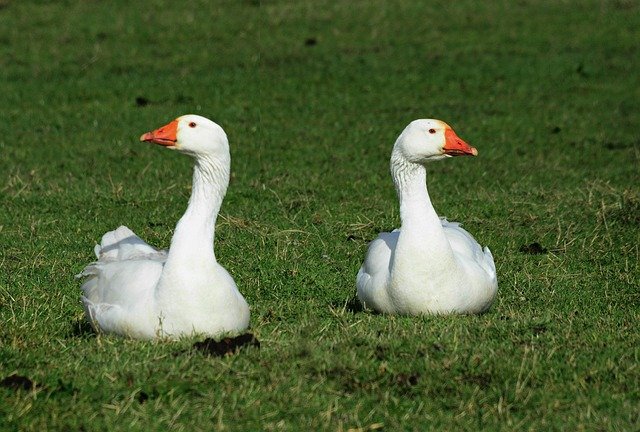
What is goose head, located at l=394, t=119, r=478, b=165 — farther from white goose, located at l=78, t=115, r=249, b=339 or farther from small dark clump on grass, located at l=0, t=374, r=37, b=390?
small dark clump on grass, located at l=0, t=374, r=37, b=390

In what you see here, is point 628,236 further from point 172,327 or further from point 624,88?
point 624,88

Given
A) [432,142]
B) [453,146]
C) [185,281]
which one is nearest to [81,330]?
[185,281]

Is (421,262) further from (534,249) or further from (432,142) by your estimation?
(534,249)

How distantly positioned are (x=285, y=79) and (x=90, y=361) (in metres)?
12.4

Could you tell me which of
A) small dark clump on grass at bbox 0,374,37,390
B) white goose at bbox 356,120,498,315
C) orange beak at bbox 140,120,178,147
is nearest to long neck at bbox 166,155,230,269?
orange beak at bbox 140,120,178,147

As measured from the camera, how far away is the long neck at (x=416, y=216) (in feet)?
28.5

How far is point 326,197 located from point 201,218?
17.6 ft

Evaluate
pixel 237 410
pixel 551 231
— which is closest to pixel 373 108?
pixel 551 231

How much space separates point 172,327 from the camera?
24.9 feet

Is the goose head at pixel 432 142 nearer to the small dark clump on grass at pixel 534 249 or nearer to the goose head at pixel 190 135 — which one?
the goose head at pixel 190 135

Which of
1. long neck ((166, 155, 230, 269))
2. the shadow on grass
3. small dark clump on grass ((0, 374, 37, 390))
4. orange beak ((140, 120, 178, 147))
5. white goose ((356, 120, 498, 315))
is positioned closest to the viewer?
small dark clump on grass ((0, 374, 37, 390))

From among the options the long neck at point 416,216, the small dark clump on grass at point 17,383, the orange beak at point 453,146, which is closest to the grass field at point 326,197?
the small dark clump on grass at point 17,383

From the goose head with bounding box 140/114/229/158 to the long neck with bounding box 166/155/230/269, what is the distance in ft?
0.37

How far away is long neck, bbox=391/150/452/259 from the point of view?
A: 8680 millimetres
